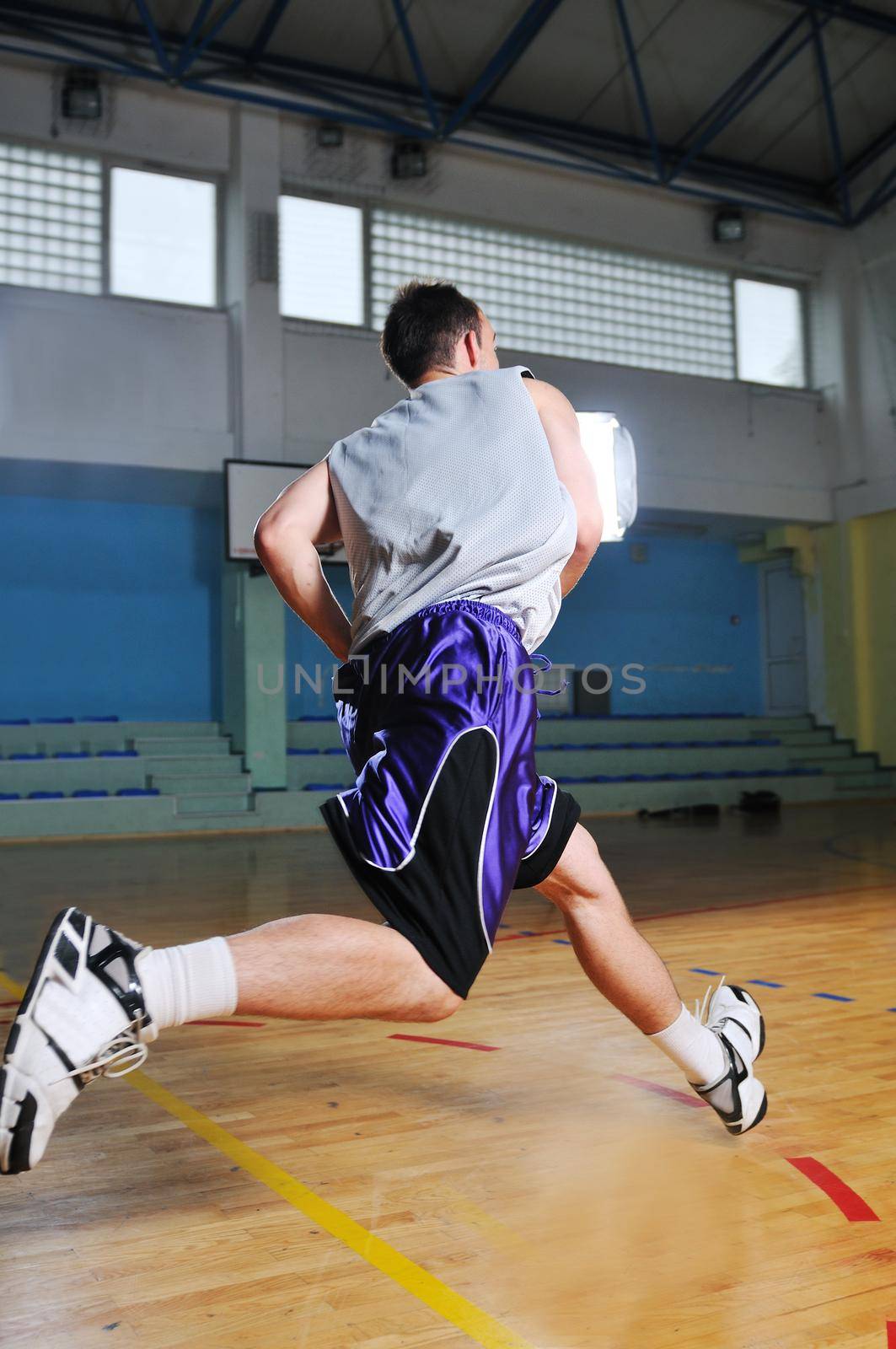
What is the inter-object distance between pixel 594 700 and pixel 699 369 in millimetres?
3881

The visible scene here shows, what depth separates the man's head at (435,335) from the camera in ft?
5.75

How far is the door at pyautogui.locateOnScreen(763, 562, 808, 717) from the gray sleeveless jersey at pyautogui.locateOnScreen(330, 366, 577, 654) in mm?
13310

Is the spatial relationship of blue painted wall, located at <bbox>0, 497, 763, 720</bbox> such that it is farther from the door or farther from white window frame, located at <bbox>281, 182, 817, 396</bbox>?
the door

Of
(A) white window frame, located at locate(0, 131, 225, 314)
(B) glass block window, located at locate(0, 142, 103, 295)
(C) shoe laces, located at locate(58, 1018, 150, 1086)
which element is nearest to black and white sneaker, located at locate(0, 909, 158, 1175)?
(C) shoe laces, located at locate(58, 1018, 150, 1086)

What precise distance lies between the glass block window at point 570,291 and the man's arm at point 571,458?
1005 centimetres

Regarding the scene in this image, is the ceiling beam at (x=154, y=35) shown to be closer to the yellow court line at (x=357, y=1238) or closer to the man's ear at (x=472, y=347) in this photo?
the man's ear at (x=472, y=347)

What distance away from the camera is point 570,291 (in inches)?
485

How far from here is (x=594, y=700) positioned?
1327cm

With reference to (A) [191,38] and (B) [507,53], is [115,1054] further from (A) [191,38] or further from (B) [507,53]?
(B) [507,53]

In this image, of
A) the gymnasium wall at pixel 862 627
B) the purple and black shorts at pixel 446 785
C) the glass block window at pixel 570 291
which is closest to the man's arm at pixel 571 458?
the purple and black shorts at pixel 446 785

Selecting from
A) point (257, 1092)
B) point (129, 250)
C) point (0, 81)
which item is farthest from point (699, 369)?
point (257, 1092)

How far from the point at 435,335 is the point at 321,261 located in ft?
32.9

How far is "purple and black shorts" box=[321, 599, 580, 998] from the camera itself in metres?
1.40

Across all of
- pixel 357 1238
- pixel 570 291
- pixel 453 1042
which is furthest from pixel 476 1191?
pixel 570 291
